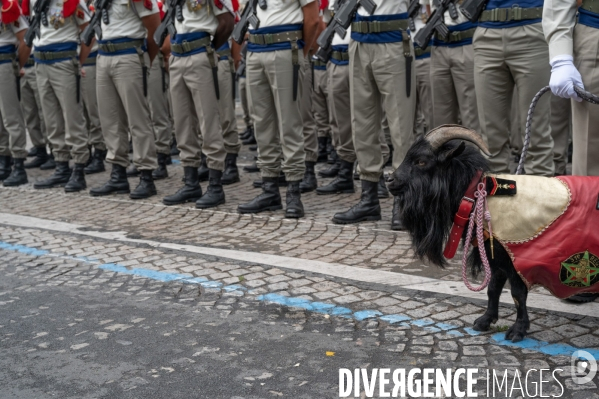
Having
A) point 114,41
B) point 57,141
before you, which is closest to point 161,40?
point 114,41

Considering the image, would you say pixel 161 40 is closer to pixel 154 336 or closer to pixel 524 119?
pixel 524 119

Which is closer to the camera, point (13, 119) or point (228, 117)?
point (228, 117)

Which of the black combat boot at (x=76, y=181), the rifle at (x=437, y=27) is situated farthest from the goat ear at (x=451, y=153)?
the black combat boot at (x=76, y=181)

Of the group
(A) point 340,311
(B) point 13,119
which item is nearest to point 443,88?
(A) point 340,311

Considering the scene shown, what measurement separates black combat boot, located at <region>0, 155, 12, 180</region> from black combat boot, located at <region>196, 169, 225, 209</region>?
386 centimetres

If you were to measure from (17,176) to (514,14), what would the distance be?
6.83 m

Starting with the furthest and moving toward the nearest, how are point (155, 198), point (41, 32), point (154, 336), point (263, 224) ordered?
1. point (41, 32)
2. point (155, 198)
3. point (263, 224)
4. point (154, 336)

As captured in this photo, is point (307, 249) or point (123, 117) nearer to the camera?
point (307, 249)

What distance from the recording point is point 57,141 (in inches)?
376

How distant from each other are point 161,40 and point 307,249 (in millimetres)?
3474

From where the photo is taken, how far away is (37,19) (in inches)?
363

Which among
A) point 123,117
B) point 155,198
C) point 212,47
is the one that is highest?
point 212,47

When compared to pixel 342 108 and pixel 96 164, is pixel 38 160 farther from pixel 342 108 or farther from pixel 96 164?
pixel 342 108

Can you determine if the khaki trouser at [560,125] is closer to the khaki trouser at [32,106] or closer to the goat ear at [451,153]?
the goat ear at [451,153]
